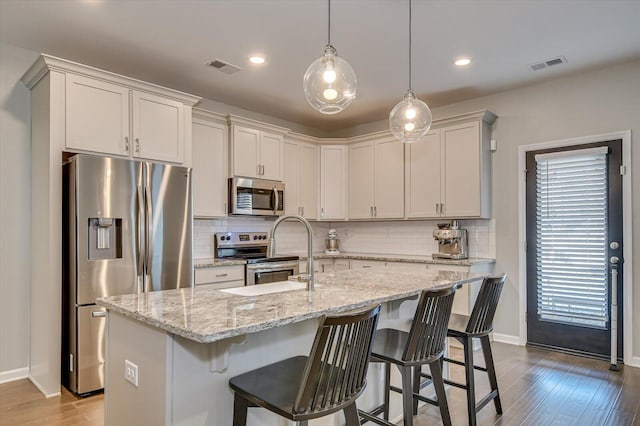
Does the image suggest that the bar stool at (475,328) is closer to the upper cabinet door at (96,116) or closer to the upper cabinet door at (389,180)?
the upper cabinet door at (389,180)

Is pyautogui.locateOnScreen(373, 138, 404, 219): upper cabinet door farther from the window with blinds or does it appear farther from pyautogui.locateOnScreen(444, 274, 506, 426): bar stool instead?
pyautogui.locateOnScreen(444, 274, 506, 426): bar stool

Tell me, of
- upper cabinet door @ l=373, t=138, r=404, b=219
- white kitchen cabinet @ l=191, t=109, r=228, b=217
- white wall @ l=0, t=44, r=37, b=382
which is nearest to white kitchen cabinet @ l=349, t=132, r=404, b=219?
upper cabinet door @ l=373, t=138, r=404, b=219

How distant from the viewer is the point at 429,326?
79.7 inches

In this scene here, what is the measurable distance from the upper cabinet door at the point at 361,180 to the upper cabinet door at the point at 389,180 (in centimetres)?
8

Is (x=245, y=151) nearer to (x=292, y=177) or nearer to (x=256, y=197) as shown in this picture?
(x=256, y=197)

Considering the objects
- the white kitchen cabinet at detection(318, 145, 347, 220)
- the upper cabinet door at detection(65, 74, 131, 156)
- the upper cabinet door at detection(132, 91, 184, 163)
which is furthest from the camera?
the white kitchen cabinet at detection(318, 145, 347, 220)

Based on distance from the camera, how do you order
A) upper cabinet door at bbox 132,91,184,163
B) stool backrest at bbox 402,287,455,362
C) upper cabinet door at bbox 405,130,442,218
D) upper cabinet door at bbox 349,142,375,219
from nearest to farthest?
stool backrest at bbox 402,287,455,362 < upper cabinet door at bbox 132,91,184,163 < upper cabinet door at bbox 405,130,442,218 < upper cabinet door at bbox 349,142,375,219

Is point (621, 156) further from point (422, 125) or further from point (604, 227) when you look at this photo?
point (422, 125)

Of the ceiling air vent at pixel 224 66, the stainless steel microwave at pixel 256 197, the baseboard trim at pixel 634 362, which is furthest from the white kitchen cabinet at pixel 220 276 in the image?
the baseboard trim at pixel 634 362

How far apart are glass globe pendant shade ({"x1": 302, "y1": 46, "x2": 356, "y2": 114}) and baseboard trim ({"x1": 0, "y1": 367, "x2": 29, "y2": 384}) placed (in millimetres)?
3311

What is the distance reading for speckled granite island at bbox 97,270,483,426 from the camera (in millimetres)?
1523

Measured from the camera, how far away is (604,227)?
3.82m

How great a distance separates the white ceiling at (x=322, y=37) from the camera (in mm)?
2771

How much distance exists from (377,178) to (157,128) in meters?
2.78
